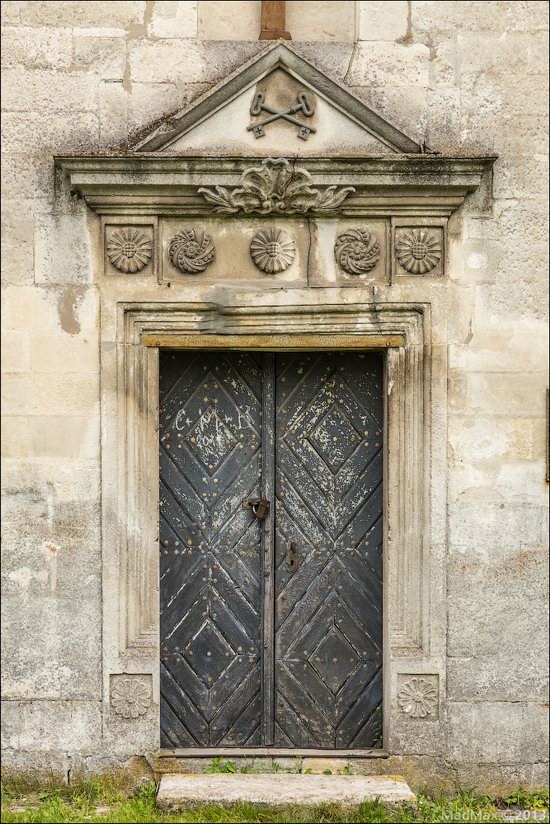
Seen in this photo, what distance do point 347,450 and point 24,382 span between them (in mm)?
1796

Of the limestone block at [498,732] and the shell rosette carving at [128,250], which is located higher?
the shell rosette carving at [128,250]

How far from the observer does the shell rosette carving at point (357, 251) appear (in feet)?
15.3

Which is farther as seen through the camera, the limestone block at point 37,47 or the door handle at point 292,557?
the door handle at point 292,557

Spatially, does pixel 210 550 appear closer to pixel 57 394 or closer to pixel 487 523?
pixel 57 394

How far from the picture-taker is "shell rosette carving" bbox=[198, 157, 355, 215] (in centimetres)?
452

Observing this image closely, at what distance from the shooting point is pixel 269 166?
14.8 feet

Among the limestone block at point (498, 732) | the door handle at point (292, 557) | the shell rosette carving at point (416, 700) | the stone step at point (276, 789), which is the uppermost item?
the door handle at point (292, 557)

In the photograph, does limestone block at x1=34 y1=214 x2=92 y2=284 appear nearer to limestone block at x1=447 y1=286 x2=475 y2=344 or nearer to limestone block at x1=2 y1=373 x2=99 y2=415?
limestone block at x1=2 y1=373 x2=99 y2=415

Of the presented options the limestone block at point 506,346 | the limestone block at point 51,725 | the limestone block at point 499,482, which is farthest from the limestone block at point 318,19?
the limestone block at point 51,725

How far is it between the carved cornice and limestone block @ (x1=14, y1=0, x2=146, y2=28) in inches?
30.8

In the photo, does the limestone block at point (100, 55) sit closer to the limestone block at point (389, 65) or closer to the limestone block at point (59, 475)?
the limestone block at point (389, 65)

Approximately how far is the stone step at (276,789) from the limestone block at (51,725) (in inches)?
19.2

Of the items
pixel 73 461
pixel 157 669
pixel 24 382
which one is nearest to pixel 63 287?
pixel 24 382

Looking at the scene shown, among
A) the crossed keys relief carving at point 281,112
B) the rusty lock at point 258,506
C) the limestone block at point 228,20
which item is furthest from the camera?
the rusty lock at point 258,506
